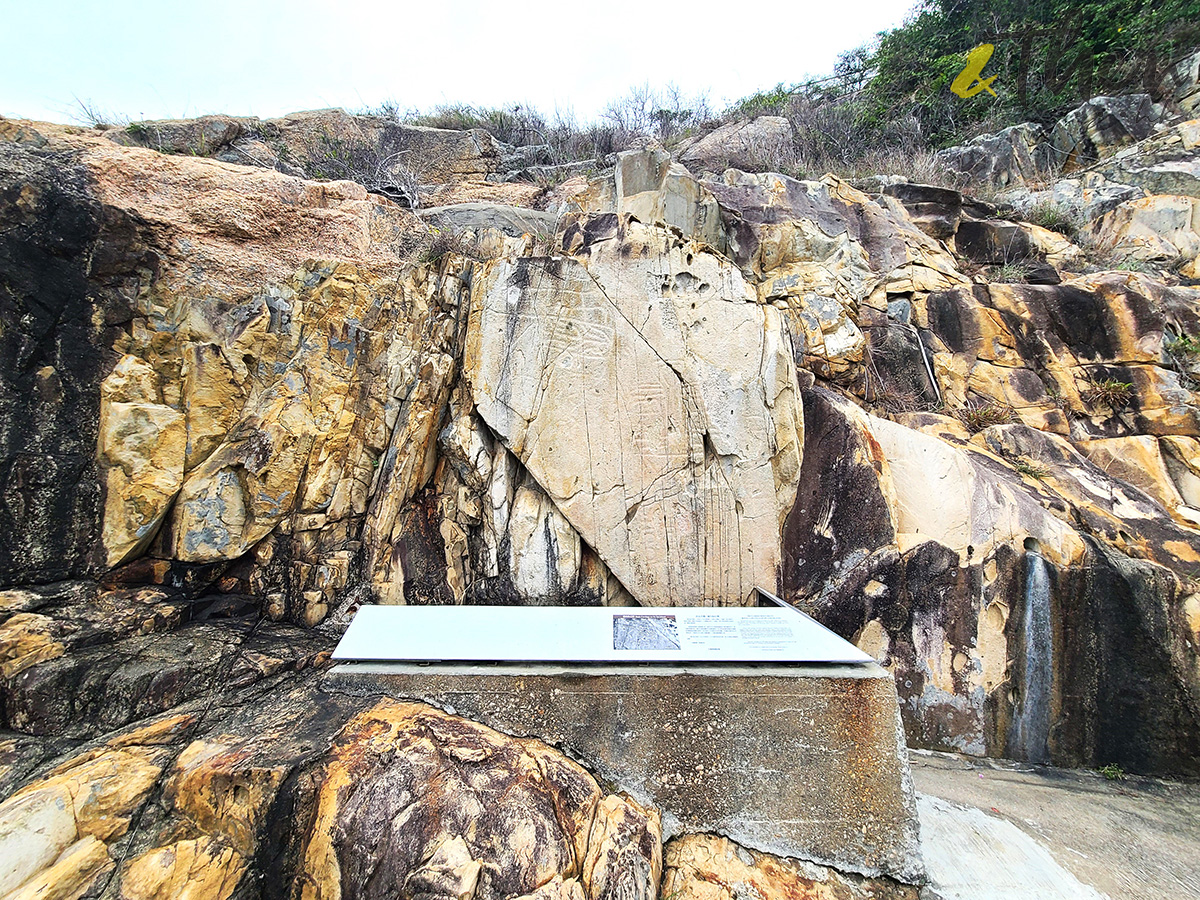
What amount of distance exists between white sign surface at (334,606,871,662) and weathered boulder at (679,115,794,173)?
7860 millimetres

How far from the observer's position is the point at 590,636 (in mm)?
2986

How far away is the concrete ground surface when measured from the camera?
8.19 feet

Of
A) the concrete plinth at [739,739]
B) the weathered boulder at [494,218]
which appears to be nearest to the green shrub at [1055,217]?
the weathered boulder at [494,218]

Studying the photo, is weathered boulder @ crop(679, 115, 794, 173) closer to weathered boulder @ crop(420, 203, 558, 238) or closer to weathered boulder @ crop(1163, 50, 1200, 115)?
weathered boulder @ crop(420, 203, 558, 238)

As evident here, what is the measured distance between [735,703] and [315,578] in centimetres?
301

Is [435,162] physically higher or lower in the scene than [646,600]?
higher

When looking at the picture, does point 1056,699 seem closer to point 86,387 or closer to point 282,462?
point 282,462

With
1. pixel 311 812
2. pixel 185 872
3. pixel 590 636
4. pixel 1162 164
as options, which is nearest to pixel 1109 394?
pixel 1162 164

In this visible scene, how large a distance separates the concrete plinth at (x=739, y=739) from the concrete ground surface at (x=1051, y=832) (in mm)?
459

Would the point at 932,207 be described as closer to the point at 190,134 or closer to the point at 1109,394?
the point at 1109,394

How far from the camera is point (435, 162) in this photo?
8.00 meters

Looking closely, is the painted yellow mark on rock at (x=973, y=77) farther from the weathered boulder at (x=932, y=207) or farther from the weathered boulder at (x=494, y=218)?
the weathered boulder at (x=494, y=218)

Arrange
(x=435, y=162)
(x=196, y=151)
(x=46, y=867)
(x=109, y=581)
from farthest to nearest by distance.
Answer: (x=435, y=162) < (x=196, y=151) < (x=109, y=581) < (x=46, y=867)

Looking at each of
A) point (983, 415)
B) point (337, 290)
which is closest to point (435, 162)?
point (337, 290)
